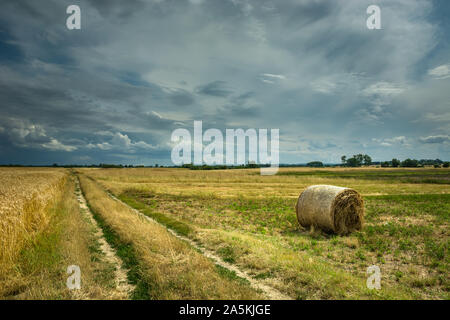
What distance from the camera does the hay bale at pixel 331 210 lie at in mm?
12977

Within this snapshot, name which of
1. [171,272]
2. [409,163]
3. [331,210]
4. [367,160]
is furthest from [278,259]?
[367,160]

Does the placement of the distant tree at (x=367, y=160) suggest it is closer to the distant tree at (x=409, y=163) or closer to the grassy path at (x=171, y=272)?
the distant tree at (x=409, y=163)

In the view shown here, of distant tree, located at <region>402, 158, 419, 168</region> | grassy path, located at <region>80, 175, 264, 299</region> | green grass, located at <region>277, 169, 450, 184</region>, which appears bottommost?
green grass, located at <region>277, 169, 450, 184</region>

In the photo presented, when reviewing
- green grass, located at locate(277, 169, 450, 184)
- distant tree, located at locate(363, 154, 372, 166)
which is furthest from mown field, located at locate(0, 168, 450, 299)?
distant tree, located at locate(363, 154, 372, 166)

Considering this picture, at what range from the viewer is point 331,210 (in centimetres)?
1291

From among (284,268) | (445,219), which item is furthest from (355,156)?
(284,268)

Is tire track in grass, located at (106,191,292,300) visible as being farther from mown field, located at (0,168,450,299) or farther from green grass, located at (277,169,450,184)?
green grass, located at (277,169,450,184)

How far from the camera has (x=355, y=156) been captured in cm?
19775

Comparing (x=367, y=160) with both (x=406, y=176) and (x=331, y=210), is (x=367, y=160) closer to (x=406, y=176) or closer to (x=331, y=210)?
(x=406, y=176)

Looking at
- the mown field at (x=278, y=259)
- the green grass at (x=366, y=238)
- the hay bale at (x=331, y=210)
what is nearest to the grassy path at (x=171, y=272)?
the mown field at (x=278, y=259)

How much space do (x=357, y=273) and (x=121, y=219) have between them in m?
12.2

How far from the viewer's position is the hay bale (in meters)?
13.0
